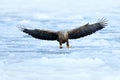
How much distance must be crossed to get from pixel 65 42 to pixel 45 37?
45.5 inches

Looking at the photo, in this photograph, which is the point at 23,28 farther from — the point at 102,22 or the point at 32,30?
the point at 102,22

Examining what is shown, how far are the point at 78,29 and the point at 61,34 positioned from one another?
0.90m

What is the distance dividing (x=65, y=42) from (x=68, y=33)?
0.49 m

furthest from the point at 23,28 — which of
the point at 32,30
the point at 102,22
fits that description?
the point at 102,22

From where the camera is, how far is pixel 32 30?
193ft

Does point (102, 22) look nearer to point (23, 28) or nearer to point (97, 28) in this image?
point (97, 28)

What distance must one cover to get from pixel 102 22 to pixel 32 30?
362cm

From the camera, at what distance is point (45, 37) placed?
192 feet

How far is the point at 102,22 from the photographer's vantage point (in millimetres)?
58250

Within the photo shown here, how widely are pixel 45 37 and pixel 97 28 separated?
2.67m

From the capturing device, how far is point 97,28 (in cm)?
5828

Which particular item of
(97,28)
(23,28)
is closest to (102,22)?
(97,28)

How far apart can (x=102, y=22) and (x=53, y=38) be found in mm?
2604

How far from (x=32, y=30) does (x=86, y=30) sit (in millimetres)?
2815
